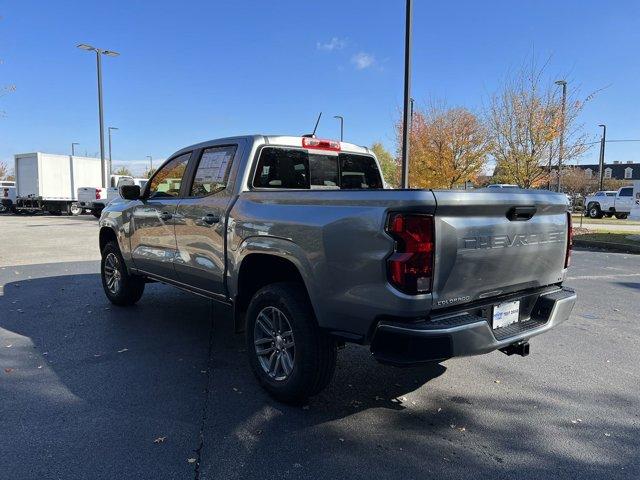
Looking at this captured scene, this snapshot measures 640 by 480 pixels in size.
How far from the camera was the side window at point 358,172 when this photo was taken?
505 centimetres

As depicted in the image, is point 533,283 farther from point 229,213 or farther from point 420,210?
point 229,213

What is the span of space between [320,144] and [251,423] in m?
2.67

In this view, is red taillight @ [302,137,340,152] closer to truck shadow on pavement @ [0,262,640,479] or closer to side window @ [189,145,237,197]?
side window @ [189,145,237,197]

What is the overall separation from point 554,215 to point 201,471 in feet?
9.54

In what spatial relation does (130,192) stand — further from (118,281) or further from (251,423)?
(251,423)

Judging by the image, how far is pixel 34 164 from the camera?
85.8 feet

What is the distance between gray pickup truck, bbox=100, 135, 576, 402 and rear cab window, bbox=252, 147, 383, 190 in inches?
0.6

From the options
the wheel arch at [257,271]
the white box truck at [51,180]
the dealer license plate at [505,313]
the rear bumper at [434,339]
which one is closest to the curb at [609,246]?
the dealer license plate at [505,313]

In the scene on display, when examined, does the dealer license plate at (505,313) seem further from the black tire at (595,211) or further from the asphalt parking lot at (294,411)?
the black tire at (595,211)

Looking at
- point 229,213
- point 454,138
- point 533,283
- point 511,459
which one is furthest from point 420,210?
point 454,138

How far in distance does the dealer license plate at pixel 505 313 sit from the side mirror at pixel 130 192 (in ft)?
13.3

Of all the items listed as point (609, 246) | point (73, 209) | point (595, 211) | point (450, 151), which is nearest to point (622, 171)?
point (595, 211)

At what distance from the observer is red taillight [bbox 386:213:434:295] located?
108 inches

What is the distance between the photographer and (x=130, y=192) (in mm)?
5465
